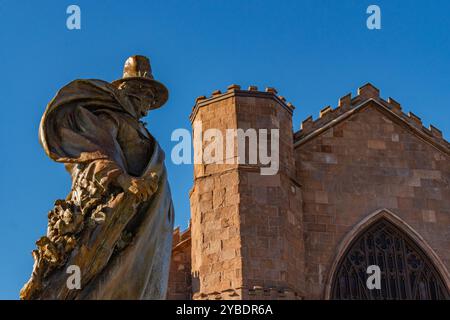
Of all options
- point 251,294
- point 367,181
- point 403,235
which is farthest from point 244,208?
point 403,235

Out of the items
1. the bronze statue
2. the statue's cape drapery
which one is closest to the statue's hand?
the bronze statue

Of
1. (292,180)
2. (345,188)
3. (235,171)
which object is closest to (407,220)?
(345,188)

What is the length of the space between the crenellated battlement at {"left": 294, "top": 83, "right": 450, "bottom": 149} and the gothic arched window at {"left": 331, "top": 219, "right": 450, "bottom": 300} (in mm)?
2120

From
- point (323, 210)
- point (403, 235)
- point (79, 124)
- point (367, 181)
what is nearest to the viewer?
point (79, 124)

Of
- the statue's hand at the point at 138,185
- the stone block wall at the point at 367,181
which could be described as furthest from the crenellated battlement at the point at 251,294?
the statue's hand at the point at 138,185

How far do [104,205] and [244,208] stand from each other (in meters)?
12.3

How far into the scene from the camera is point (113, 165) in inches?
123

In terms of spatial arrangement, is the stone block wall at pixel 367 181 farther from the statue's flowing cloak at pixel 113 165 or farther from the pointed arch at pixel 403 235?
the statue's flowing cloak at pixel 113 165

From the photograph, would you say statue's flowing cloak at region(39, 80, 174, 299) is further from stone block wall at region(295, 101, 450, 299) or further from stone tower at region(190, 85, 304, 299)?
stone block wall at region(295, 101, 450, 299)

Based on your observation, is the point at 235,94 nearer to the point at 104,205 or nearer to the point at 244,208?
the point at 244,208

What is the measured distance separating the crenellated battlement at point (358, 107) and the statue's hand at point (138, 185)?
14.5 m

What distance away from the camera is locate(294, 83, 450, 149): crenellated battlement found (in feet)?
57.9
